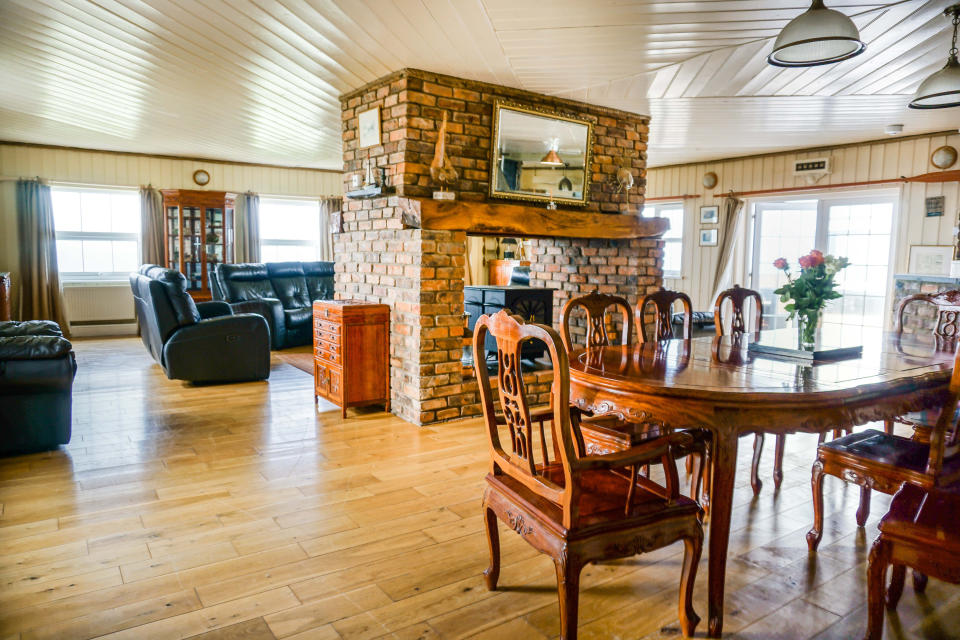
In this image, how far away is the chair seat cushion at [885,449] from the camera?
2051 millimetres

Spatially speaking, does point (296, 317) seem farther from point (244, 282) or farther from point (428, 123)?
point (428, 123)

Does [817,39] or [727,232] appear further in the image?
[727,232]

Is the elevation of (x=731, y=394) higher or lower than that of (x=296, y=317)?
higher

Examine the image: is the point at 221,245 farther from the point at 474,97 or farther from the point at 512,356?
the point at 512,356

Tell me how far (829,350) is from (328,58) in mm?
3384

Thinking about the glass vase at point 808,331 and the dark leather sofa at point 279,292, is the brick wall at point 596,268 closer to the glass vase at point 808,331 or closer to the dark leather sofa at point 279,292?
the glass vase at point 808,331

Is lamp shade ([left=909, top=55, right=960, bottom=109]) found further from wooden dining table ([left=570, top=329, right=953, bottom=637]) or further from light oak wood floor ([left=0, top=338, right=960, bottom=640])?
light oak wood floor ([left=0, top=338, right=960, bottom=640])

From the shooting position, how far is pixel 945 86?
9.50 feet

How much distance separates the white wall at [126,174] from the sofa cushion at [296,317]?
2.78 meters

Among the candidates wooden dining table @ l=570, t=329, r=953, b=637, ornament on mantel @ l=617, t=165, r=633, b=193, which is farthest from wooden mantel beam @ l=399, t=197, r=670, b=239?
wooden dining table @ l=570, t=329, r=953, b=637

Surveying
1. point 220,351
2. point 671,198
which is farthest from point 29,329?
point 671,198

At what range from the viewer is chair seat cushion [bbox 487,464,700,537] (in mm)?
1650

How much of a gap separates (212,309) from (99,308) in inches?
117

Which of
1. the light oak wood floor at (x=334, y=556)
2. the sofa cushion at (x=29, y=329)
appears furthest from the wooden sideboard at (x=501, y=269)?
the sofa cushion at (x=29, y=329)
